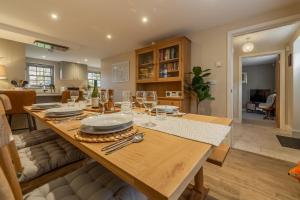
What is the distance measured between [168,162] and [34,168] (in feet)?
2.87

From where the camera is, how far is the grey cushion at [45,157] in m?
0.82

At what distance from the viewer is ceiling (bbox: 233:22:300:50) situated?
300cm

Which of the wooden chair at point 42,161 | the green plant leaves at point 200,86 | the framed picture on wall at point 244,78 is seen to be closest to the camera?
the wooden chair at point 42,161

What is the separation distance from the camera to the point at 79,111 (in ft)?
3.66

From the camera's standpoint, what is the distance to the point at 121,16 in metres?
2.46

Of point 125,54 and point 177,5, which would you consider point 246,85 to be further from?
point 177,5

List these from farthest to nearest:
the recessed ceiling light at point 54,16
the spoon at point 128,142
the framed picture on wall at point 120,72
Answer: the framed picture on wall at point 120,72
the recessed ceiling light at point 54,16
the spoon at point 128,142

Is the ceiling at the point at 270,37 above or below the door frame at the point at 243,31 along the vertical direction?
above

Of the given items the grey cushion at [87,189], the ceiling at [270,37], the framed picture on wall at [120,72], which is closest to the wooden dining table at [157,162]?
the grey cushion at [87,189]

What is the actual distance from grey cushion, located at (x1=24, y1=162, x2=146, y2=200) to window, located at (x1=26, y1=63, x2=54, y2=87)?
24.1 ft

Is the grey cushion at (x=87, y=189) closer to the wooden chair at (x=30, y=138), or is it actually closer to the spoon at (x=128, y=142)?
the spoon at (x=128, y=142)

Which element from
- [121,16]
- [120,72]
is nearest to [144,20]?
[121,16]

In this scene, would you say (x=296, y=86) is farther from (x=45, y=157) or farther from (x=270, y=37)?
(x=45, y=157)

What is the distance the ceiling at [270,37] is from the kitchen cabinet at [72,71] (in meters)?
6.75
